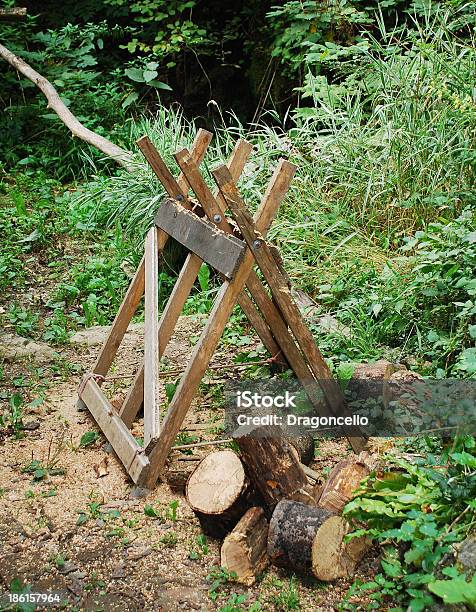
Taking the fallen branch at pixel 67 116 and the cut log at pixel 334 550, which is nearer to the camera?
the cut log at pixel 334 550

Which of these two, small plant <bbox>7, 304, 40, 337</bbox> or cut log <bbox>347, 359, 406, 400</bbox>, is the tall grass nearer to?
small plant <bbox>7, 304, 40, 337</bbox>

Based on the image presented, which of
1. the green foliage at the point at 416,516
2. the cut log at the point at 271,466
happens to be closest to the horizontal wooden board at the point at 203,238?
the cut log at the point at 271,466

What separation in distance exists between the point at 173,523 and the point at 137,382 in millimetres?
915

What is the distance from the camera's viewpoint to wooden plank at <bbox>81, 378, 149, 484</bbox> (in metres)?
3.67

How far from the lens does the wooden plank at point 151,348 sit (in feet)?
12.0

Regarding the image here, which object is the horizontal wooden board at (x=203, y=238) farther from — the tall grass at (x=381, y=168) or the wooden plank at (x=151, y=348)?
the tall grass at (x=381, y=168)

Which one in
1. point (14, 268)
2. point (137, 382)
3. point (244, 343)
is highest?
point (137, 382)

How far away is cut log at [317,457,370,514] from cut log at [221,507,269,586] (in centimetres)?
28

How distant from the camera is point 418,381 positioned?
391 centimetres

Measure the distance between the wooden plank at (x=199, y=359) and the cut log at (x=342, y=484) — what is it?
0.72 m

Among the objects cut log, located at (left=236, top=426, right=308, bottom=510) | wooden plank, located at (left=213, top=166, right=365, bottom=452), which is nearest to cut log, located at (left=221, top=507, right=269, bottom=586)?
cut log, located at (left=236, top=426, right=308, bottom=510)

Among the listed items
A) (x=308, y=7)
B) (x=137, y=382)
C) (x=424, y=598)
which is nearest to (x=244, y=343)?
(x=137, y=382)

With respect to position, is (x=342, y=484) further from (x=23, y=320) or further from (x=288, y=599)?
(x=23, y=320)

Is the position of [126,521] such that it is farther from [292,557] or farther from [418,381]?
[418,381]
